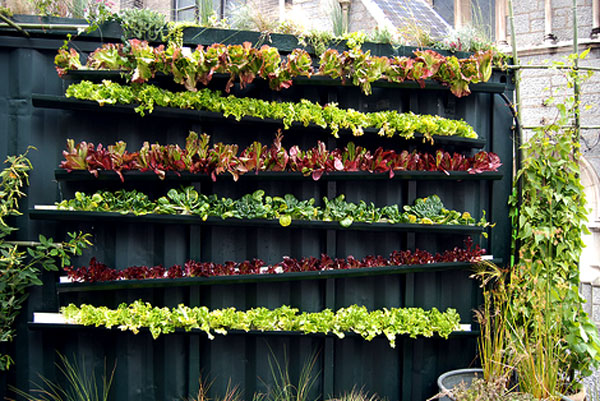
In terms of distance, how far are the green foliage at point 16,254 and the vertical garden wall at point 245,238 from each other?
0.24 ft

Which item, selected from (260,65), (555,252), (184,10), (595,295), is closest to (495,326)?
(555,252)

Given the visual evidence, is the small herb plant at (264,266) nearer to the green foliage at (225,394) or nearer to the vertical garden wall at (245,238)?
the vertical garden wall at (245,238)

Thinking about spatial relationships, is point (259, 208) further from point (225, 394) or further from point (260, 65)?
point (225, 394)

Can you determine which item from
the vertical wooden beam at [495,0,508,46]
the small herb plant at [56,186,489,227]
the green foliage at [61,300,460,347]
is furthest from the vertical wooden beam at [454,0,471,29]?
the green foliage at [61,300,460,347]

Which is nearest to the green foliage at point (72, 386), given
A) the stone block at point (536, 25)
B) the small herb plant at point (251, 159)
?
the small herb plant at point (251, 159)

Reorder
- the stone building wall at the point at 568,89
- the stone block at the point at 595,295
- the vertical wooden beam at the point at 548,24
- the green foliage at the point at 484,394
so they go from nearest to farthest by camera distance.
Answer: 1. the green foliage at the point at 484,394
2. the stone block at the point at 595,295
3. the stone building wall at the point at 568,89
4. the vertical wooden beam at the point at 548,24

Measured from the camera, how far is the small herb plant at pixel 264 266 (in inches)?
123

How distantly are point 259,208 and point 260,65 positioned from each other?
3.08 feet

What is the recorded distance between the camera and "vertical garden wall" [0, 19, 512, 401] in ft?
10.5

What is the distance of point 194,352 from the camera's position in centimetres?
329

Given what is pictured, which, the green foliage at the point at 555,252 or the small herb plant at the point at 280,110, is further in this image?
the green foliage at the point at 555,252

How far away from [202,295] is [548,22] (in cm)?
752

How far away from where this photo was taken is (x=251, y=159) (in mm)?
3150

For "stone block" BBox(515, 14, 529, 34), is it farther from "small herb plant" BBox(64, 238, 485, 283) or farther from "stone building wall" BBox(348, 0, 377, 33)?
"small herb plant" BBox(64, 238, 485, 283)
